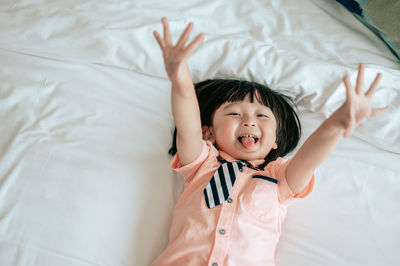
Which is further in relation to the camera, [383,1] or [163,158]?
[383,1]

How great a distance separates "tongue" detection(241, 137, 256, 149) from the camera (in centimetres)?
95

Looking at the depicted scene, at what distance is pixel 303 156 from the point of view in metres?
0.82

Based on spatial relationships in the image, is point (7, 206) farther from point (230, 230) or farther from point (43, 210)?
point (230, 230)

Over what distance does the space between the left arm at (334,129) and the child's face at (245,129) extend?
0.13 meters

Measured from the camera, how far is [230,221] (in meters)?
0.87

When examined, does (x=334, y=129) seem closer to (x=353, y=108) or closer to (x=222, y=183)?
(x=353, y=108)

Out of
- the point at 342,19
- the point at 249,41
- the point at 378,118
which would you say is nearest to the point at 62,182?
the point at 249,41

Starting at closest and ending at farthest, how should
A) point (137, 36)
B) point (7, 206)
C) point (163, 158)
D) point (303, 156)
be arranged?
point (303, 156), point (7, 206), point (163, 158), point (137, 36)

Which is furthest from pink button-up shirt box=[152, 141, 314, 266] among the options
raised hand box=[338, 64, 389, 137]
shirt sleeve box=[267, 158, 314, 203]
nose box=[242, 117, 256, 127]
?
raised hand box=[338, 64, 389, 137]

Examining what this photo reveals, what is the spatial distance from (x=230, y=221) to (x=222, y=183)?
0.34 ft

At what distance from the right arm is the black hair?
0.16 metres

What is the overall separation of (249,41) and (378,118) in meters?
0.51

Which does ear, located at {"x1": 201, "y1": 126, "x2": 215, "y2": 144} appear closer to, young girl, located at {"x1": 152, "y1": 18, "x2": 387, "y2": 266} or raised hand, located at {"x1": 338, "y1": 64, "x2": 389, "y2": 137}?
young girl, located at {"x1": 152, "y1": 18, "x2": 387, "y2": 266}

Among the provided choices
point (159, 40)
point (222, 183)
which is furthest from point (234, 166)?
point (159, 40)
